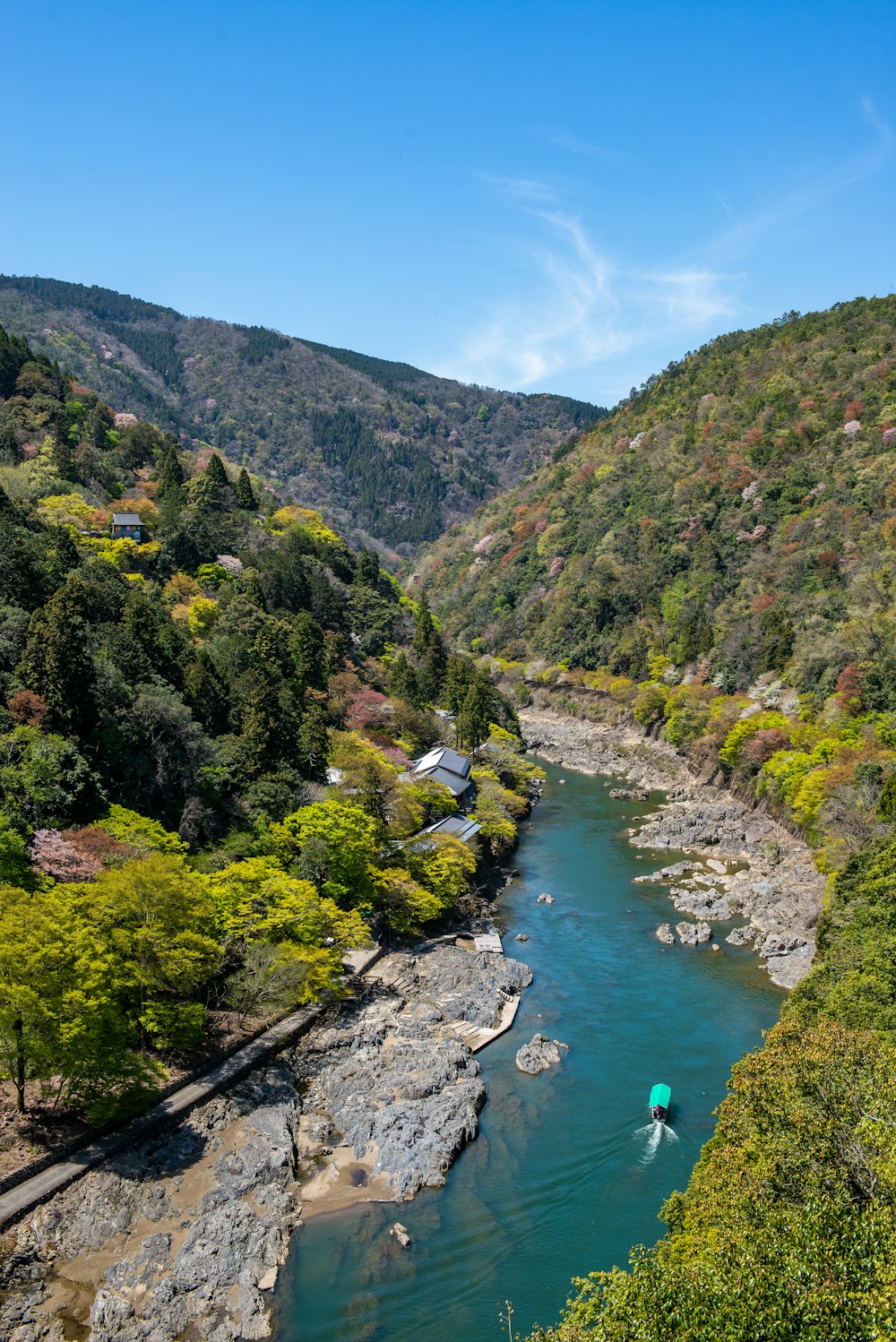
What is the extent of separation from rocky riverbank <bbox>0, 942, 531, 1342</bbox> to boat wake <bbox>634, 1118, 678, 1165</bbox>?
5279 millimetres

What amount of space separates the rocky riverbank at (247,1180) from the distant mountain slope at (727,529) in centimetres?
4033

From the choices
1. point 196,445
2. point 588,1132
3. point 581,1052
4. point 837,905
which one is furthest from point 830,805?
point 196,445

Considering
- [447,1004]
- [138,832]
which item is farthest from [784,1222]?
[138,832]

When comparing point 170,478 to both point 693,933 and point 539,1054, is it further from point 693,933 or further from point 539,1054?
point 539,1054

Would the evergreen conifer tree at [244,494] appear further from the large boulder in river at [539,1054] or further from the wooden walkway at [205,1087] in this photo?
the large boulder in river at [539,1054]

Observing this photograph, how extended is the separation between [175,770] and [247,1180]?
62.0ft

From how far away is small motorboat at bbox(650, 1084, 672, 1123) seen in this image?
1084 inches

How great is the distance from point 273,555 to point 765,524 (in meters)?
53.3

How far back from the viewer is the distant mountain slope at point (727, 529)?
240ft

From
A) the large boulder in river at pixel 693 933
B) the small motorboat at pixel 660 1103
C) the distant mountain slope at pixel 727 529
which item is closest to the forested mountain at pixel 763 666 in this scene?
the distant mountain slope at pixel 727 529

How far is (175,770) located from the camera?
3844cm

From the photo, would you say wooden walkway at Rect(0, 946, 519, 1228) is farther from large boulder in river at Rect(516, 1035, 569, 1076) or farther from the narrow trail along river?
large boulder in river at Rect(516, 1035, 569, 1076)

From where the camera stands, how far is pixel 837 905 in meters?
35.2

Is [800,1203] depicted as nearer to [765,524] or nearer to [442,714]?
[442,714]
